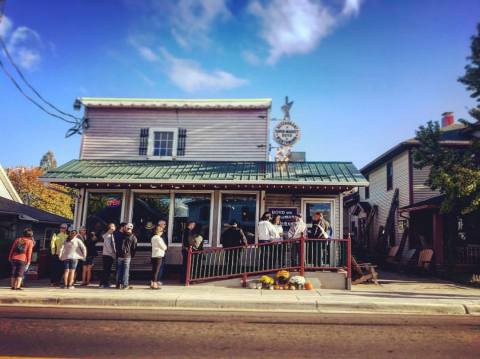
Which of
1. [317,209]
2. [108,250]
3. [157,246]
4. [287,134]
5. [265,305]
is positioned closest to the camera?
[265,305]

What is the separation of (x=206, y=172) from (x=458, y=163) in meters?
8.55

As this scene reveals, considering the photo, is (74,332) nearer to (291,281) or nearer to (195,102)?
(291,281)

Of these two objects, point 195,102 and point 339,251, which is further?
point 195,102

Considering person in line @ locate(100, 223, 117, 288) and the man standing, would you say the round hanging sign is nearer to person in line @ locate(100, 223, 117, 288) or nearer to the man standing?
the man standing

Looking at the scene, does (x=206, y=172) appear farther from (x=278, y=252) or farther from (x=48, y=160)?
(x=48, y=160)

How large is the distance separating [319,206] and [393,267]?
23.4 ft

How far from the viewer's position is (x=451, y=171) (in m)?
12.1

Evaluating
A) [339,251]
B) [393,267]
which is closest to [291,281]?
[339,251]

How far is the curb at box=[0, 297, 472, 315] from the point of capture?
765cm

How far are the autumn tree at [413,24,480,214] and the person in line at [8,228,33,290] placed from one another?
12387 millimetres

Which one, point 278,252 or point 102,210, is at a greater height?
point 102,210

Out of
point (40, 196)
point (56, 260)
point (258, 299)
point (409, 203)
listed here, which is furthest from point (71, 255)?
point (40, 196)

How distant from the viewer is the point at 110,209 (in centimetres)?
1284

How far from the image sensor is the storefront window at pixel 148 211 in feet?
41.8
